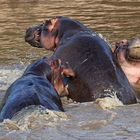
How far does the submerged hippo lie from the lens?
21.2 feet

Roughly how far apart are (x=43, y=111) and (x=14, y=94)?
1.81 feet

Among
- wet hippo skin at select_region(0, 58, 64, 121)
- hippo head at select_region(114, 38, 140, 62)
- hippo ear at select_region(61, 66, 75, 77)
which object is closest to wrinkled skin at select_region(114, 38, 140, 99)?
hippo head at select_region(114, 38, 140, 62)

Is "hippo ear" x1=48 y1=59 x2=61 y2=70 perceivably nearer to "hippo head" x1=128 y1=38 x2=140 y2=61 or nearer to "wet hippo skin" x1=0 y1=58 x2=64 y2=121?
"wet hippo skin" x1=0 y1=58 x2=64 y2=121

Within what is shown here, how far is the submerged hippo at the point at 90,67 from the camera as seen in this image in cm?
646

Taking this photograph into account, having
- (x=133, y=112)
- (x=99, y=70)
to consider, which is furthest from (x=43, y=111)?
(x=99, y=70)

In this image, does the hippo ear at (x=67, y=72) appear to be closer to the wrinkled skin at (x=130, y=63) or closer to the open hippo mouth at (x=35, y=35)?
the wrinkled skin at (x=130, y=63)

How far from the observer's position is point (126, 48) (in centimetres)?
757

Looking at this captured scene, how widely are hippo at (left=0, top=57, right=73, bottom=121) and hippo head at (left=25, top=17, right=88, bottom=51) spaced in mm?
1211

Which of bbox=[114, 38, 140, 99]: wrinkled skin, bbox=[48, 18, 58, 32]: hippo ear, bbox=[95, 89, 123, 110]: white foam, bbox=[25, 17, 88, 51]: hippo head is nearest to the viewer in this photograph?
bbox=[95, 89, 123, 110]: white foam

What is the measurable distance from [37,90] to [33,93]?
134 mm

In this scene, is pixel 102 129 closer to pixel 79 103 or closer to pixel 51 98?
pixel 51 98

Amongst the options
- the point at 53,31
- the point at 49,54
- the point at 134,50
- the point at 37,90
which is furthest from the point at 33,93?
the point at 49,54

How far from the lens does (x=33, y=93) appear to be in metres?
5.55

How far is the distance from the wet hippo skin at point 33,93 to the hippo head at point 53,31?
54.5 inches
